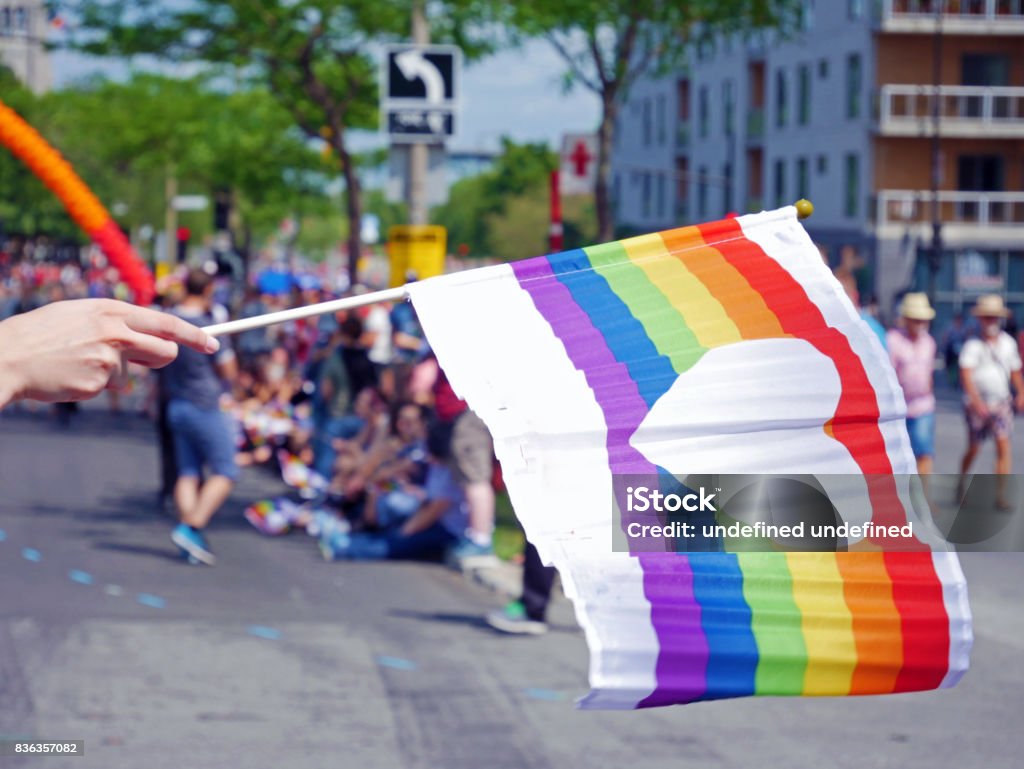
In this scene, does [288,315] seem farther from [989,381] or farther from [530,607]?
[989,381]

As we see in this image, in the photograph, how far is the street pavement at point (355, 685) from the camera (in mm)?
6348

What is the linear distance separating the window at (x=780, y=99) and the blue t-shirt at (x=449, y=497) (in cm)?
4588

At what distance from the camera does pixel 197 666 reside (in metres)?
7.72

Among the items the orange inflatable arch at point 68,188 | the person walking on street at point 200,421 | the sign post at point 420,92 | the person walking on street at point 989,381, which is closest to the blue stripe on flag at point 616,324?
the orange inflatable arch at point 68,188

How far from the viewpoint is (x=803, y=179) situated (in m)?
53.8

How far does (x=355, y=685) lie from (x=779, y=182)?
166 feet

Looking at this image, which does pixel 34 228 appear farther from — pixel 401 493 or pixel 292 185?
pixel 401 493

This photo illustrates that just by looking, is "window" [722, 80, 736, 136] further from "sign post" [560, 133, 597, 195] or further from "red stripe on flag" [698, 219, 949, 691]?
Result: "red stripe on flag" [698, 219, 949, 691]

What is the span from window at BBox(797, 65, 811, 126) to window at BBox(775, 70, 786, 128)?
4.76 feet

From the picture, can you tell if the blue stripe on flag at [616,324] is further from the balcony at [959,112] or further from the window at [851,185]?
the window at [851,185]

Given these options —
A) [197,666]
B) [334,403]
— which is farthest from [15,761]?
[334,403]

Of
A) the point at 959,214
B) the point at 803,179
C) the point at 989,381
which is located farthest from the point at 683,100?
the point at 989,381

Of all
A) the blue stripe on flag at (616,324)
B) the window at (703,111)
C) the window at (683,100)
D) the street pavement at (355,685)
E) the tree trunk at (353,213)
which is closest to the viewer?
the blue stripe on flag at (616,324)

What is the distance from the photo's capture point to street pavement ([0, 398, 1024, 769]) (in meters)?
6.35
